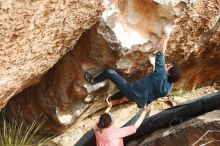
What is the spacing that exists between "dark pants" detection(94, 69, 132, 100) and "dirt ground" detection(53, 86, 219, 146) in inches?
58.2

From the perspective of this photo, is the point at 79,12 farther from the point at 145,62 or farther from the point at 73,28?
the point at 145,62

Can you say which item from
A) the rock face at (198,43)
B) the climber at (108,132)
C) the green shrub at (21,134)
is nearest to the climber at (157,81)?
the climber at (108,132)

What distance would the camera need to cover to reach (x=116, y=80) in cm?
575

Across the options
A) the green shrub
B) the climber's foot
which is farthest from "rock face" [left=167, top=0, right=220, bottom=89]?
the green shrub

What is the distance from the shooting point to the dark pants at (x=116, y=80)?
5688 millimetres

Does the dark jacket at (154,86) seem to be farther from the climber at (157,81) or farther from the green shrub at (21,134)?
the green shrub at (21,134)

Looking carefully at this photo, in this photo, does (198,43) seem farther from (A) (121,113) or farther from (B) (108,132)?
(B) (108,132)

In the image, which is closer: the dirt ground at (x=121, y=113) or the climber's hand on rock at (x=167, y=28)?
the climber's hand on rock at (x=167, y=28)

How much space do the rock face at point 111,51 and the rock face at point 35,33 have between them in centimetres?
3

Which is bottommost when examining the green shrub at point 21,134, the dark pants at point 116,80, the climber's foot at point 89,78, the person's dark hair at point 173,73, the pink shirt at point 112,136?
the green shrub at point 21,134


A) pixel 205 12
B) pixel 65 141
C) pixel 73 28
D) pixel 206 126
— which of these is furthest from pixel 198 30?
pixel 65 141

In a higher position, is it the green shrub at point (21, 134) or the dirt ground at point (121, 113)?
the green shrub at point (21, 134)

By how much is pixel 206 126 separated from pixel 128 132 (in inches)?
37.1

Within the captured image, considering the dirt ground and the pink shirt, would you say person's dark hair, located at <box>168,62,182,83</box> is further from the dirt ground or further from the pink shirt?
the dirt ground
